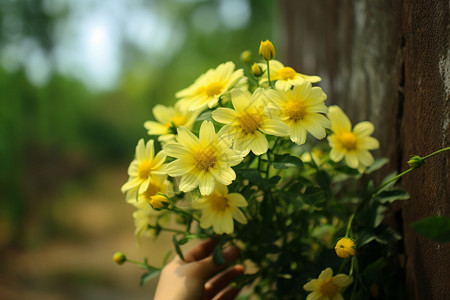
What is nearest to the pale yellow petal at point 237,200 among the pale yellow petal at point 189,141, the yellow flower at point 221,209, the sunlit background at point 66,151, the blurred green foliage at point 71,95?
the yellow flower at point 221,209

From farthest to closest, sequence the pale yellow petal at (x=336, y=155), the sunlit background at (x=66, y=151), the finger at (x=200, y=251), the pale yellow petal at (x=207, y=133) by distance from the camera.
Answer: the sunlit background at (x=66, y=151) → the finger at (x=200, y=251) → the pale yellow petal at (x=336, y=155) → the pale yellow petal at (x=207, y=133)

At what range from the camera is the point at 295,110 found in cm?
55

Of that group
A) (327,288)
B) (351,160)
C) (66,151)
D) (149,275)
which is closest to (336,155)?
(351,160)

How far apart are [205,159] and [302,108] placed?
0.60 ft

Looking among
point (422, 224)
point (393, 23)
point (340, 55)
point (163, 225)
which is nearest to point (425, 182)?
point (422, 224)

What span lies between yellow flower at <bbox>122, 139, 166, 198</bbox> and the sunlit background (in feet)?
8.13

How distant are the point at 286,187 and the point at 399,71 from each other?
328mm

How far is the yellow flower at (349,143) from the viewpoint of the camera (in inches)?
24.9

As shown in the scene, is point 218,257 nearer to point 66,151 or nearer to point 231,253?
point 231,253

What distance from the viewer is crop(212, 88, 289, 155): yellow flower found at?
51cm

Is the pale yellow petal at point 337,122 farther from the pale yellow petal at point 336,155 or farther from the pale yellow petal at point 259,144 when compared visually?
the pale yellow petal at point 259,144

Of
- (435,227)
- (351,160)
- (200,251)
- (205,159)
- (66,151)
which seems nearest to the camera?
(435,227)

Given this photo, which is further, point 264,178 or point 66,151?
point 66,151

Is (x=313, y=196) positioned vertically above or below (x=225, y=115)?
below
